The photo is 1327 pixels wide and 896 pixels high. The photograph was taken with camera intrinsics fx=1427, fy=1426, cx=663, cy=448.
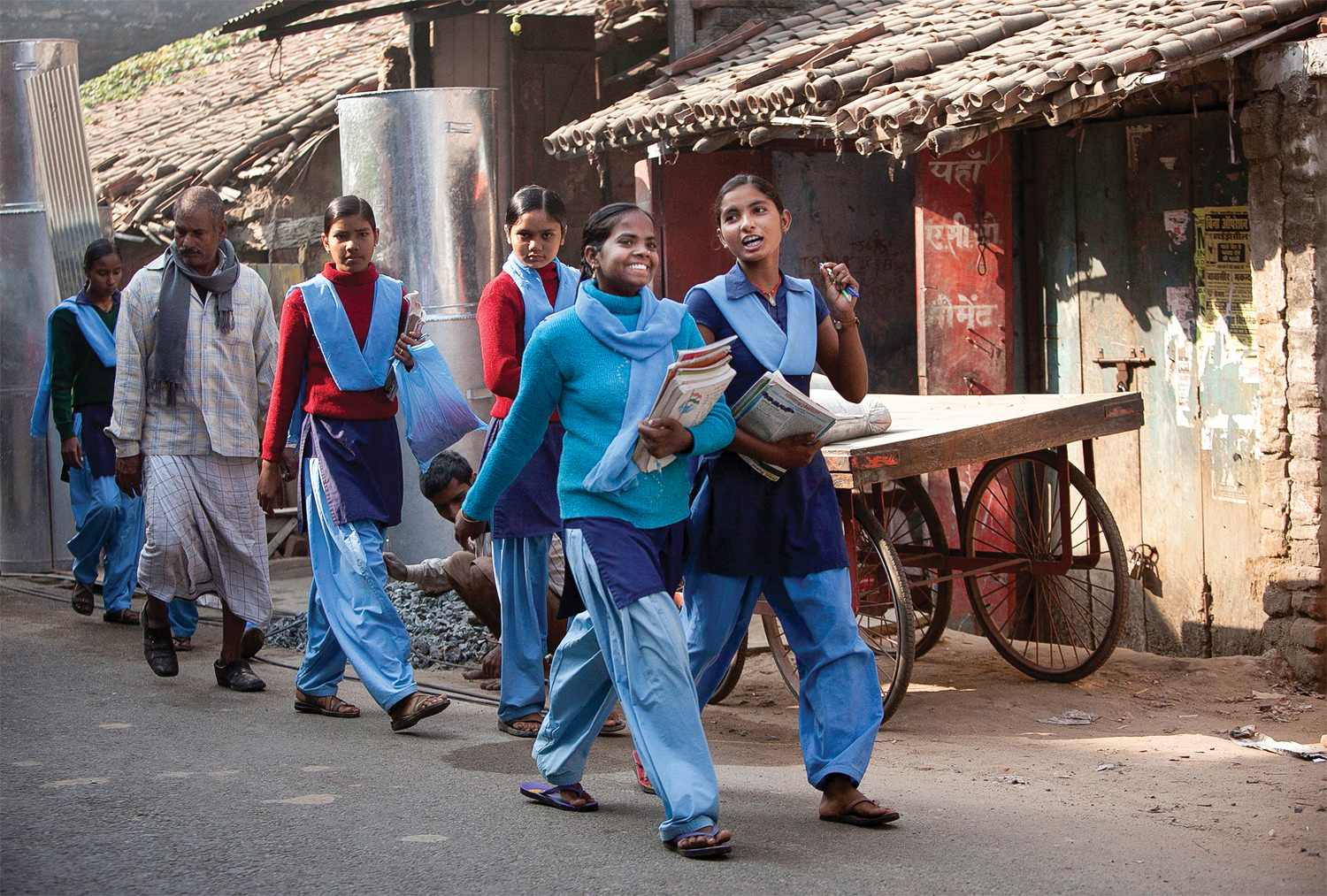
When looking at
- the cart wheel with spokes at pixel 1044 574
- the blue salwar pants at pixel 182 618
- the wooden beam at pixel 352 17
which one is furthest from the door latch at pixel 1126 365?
the wooden beam at pixel 352 17

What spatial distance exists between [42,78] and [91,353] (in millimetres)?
2476

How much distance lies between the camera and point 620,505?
388 centimetres

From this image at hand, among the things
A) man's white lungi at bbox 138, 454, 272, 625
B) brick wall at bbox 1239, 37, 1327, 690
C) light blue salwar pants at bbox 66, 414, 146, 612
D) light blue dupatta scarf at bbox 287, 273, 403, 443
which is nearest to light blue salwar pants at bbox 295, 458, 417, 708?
light blue dupatta scarf at bbox 287, 273, 403, 443

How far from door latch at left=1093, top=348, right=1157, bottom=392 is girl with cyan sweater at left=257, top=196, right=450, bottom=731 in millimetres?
4058

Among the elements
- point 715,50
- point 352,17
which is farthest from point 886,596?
point 352,17

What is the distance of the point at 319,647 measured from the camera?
18.0ft

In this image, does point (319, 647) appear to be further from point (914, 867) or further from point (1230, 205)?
point (1230, 205)

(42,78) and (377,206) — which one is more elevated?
(42,78)

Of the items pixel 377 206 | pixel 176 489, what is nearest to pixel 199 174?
pixel 377 206

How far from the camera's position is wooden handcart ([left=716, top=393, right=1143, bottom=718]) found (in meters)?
5.65

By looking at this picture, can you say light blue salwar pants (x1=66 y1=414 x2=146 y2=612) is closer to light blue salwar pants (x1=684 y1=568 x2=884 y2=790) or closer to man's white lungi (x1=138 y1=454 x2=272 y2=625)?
man's white lungi (x1=138 y1=454 x2=272 y2=625)

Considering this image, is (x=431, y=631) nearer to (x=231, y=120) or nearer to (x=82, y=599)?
(x=82, y=599)

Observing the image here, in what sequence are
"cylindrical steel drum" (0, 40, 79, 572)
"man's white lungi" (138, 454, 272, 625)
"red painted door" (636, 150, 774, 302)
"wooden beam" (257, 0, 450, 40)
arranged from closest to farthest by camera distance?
"man's white lungi" (138, 454, 272, 625), "cylindrical steel drum" (0, 40, 79, 572), "red painted door" (636, 150, 774, 302), "wooden beam" (257, 0, 450, 40)

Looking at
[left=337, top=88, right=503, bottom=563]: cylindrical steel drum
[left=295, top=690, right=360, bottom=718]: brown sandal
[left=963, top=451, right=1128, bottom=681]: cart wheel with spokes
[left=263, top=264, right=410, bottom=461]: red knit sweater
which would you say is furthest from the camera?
[left=337, top=88, right=503, bottom=563]: cylindrical steel drum
